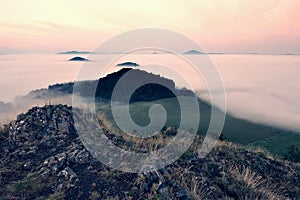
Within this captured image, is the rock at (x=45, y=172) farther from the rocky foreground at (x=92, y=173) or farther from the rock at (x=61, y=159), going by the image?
the rock at (x=61, y=159)

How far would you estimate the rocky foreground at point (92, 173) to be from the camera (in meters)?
8.64

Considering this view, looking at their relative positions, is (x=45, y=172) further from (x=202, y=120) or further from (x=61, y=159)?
(x=202, y=120)

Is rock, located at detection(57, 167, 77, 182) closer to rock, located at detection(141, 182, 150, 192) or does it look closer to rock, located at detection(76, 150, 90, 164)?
rock, located at detection(76, 150, 90, 164)

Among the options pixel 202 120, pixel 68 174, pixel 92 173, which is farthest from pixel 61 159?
pixel 202 120

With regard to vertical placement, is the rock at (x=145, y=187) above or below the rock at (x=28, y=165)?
above

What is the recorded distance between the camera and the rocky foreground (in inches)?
340

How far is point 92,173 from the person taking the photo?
9461 millimetres

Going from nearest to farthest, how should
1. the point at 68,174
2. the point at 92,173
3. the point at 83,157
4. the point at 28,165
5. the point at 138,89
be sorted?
the point at 68,174
the point at 92,173
the point at 28,165
the point at 83,157
the point at 138,89

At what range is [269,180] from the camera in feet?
39.4

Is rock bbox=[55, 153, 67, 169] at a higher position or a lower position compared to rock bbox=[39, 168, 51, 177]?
higher

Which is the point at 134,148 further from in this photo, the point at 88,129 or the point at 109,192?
the point at 109,192

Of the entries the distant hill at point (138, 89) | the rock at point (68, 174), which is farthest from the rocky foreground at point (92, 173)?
the distant hill at point (138, 89)

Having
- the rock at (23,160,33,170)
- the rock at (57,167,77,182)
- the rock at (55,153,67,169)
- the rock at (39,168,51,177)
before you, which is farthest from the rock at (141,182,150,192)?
the rock at (23,160,33,170)

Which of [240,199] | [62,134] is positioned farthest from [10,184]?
[240,199]
